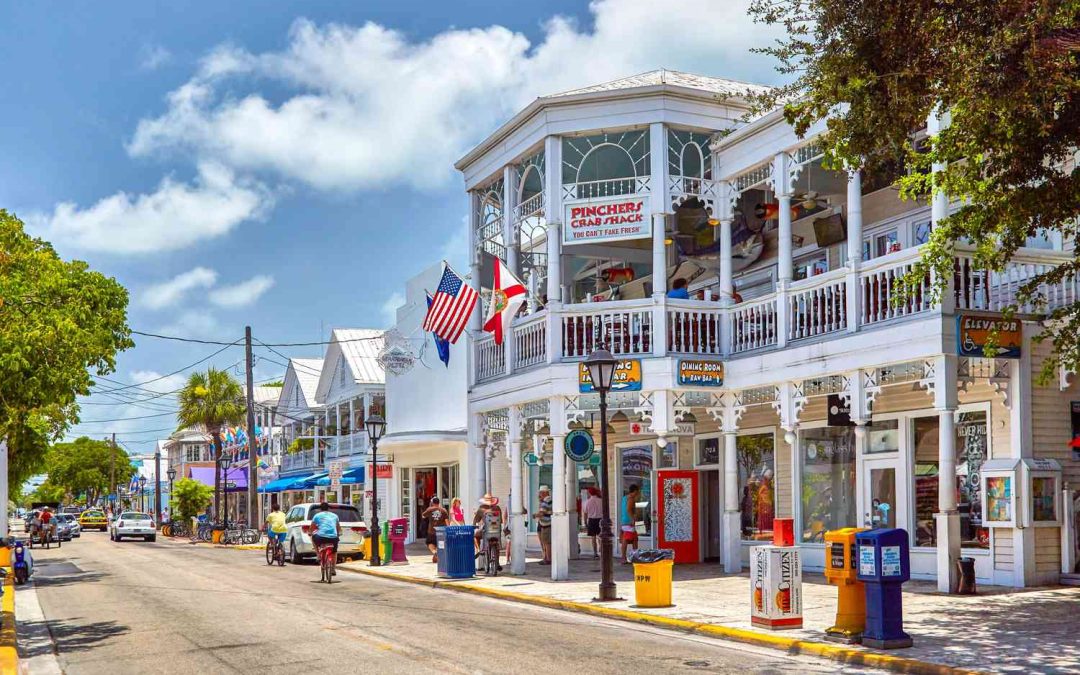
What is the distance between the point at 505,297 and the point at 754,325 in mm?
5169

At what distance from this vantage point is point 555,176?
22391 millimetres

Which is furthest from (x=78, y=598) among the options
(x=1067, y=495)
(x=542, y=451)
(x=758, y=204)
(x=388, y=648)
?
(x=1067, y=495)

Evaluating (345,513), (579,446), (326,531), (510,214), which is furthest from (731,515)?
(345,513)

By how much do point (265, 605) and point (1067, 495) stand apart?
12.6 m

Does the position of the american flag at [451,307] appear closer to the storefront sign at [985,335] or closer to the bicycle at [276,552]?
the bicycle at [276,552]

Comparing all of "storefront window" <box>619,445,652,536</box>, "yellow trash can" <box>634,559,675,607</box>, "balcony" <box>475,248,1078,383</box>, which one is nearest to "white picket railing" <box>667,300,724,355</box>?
"balcony" <box>475,248,1078,383</box>

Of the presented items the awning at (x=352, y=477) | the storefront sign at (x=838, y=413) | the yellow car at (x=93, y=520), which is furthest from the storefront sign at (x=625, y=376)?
the yellow car at (x=93, y=520)

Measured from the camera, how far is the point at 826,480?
2184cm

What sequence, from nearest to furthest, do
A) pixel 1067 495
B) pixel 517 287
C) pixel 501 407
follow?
pixel 1067 495 → pixel 517 287 → pixel 501 407

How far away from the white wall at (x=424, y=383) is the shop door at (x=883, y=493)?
53.3ft

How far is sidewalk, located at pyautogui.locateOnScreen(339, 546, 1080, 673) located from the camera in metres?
11.3

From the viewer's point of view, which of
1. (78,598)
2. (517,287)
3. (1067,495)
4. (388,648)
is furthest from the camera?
(517,287)

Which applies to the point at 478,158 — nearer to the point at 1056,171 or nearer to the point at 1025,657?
the point at 1056,171

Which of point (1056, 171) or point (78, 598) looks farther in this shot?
point (78, 598)
